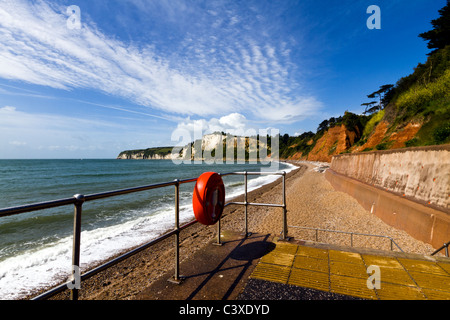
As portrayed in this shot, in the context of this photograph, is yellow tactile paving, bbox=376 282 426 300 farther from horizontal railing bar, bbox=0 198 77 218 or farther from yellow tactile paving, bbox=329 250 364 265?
horizontal railing bar, bbox=0 198 77 218

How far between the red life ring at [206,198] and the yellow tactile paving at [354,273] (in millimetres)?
846

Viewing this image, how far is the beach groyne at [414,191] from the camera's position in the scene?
523cm

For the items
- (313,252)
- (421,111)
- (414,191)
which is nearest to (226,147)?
(421,111)

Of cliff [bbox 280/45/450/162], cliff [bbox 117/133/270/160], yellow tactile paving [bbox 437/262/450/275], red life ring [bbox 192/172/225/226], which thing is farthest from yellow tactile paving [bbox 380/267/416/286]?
cliff [bbox 117/133/270/160]

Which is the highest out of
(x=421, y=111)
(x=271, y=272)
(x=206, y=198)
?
(x=421, y=111)

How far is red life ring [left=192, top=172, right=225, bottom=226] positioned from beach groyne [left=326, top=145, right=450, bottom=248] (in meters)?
5.13

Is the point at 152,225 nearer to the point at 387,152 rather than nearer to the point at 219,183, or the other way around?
the point at 219,183

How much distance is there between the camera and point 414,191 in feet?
21.4

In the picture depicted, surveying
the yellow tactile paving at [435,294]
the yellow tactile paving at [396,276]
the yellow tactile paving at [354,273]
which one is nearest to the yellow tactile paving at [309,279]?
the yellow tactile paving at [354,273]

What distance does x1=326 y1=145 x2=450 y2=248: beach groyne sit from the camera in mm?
5230

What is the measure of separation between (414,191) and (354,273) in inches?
220

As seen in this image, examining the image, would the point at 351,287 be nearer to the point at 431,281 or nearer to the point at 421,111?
the point at 431,281
